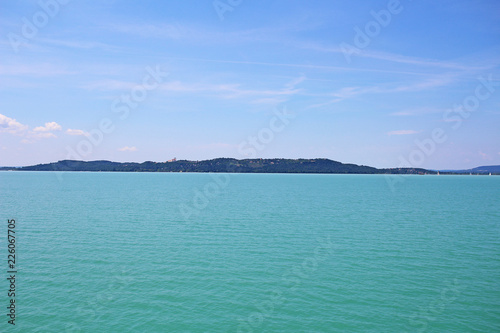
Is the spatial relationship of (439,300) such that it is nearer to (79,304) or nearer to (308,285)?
(308,285)

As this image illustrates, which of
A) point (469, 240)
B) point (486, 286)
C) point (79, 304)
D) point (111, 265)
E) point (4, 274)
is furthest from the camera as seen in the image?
point (469, 240)

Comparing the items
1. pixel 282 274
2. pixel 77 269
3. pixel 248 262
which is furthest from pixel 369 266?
pixel 77 269

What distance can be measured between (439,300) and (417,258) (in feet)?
33.6

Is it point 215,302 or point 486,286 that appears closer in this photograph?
point 215,302

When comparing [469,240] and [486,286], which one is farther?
[469,240]

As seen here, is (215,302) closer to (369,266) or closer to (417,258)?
(369,266)

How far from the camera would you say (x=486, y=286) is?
2553 cm

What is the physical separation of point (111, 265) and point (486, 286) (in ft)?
109

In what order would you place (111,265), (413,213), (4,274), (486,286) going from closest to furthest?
1. (486,286)
2. (4,274)
3. (111,265)
4. (413,213)

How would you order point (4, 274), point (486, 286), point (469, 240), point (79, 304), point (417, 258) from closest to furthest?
1. point (79, 304)
2. point (486, 286)
3. point (4, 274)
4. point (417, 258)
5. point (469, 240)

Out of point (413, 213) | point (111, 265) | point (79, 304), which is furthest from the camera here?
point (413, 213)

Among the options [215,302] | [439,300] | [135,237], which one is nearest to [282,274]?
[215,302]

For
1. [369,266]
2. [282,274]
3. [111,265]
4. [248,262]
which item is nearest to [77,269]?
[111,265]

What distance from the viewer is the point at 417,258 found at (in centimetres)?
3275
